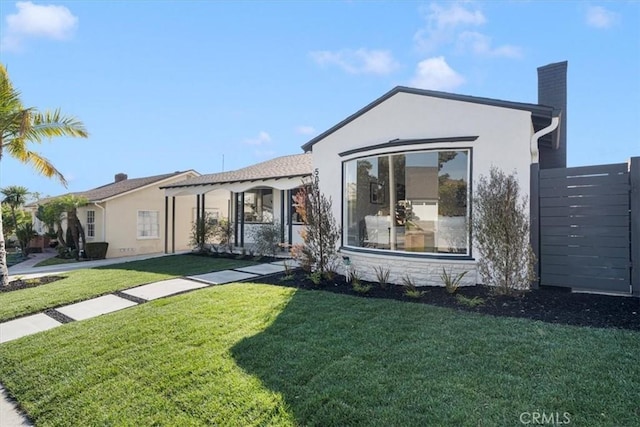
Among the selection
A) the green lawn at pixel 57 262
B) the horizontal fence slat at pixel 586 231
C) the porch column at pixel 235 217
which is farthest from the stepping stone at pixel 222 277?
the green lawn at pixel 57 262

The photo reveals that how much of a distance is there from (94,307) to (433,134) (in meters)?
9.97

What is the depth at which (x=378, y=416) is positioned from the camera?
3623 mm

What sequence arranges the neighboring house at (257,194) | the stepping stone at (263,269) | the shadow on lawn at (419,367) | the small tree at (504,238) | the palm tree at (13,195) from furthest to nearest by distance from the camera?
1. the palm tree at (13,195)
2. the neighboring house at (257,194)
3. the stepping stone at (263,269)
4. the small tree at (504,238)
5. the shadow on lawn at (419,367)

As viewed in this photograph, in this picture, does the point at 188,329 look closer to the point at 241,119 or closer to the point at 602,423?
the point at 602,423

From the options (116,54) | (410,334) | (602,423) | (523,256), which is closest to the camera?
(602,423)

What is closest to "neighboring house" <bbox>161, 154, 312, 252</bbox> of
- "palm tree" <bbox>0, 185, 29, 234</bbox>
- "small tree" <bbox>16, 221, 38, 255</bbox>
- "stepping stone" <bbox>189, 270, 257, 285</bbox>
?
"stepping stone" <bbox>189, 270, 257, 285</bbox>

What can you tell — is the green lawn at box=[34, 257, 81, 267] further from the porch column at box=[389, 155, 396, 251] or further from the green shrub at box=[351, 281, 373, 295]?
the porch column at box=[389, 155, 396, 251]

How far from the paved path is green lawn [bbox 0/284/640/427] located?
0.91ft

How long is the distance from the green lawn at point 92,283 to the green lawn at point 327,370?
2858 mm

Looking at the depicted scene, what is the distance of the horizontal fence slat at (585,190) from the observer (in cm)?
711

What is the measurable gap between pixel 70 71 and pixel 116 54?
2.69m

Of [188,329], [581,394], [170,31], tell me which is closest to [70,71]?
[170,31]

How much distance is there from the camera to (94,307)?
9.25 meters

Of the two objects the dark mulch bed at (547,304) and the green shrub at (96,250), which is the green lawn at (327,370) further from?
the green shrub at (96,250)
